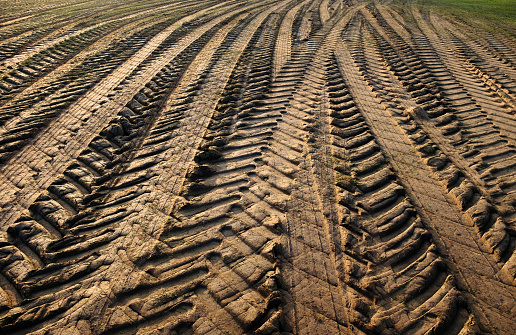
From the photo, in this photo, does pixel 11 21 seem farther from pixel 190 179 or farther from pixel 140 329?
pixel 140 329

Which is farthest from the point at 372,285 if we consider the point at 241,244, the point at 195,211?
the point at 195,211

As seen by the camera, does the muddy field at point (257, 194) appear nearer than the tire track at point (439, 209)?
Yes

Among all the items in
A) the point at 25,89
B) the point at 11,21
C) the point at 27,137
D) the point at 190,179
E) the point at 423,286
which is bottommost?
the point at 423,286

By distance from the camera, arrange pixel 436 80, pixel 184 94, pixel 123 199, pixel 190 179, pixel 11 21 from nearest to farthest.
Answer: pixel 123 199
pixel 190 179
pixel 184 94
pixel 436 80
pixel 11 21

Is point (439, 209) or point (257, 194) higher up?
point (257, 194)

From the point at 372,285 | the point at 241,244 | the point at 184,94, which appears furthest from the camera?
the point at 184,94

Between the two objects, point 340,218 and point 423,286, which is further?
point 340,218

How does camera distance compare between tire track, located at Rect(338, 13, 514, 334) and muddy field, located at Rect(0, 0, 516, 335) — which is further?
tire track, located at Rect(338, 13, 514, 334)

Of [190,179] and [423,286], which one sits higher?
[190,179]
